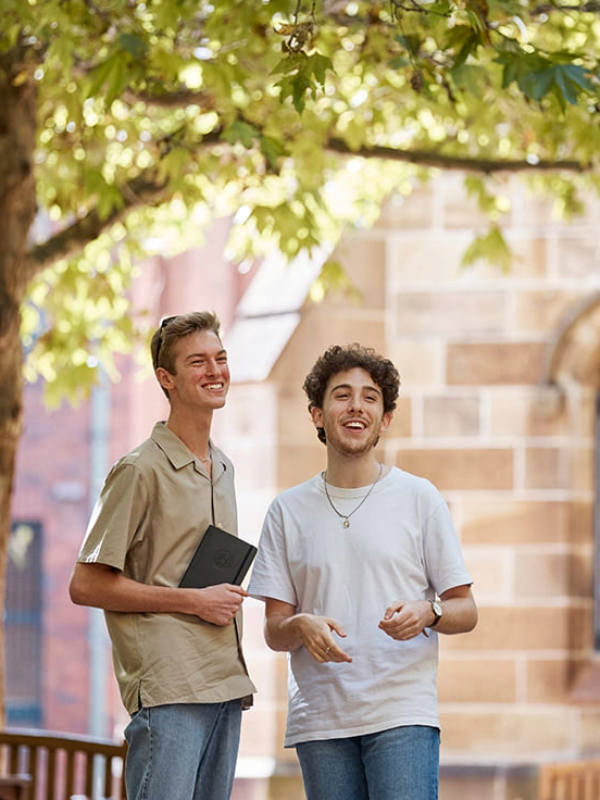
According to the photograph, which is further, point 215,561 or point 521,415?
point 521,415

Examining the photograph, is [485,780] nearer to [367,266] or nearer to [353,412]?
[367,266]

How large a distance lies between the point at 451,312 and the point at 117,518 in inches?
213

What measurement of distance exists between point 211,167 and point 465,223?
271 cm

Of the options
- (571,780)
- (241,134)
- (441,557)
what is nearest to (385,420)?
(441,557)

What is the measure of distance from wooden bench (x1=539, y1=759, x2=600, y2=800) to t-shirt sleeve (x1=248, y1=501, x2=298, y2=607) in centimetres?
390

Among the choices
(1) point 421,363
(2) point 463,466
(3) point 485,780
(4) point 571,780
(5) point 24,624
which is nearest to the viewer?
(4) point 571,780

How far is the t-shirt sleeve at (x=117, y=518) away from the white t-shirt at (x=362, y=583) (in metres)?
0.37

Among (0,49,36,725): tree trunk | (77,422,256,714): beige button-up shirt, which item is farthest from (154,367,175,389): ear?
(0,49,36,725): tree trunk

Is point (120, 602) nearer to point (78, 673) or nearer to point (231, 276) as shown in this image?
point (231, 276)

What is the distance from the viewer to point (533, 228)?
8391 mm

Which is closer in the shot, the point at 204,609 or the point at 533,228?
the point at 204,609

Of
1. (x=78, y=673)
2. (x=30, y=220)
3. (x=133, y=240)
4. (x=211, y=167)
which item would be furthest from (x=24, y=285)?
(x=78, y=673)

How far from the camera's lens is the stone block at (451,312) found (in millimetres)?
8312

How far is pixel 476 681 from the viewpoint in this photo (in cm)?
798
